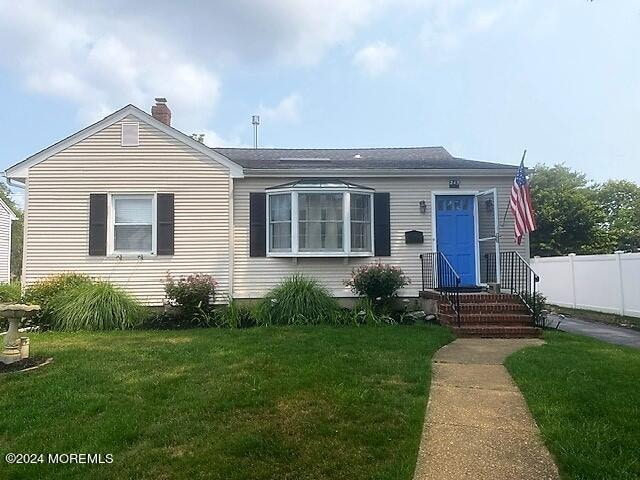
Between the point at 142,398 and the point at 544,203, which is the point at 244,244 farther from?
the point at 544,203

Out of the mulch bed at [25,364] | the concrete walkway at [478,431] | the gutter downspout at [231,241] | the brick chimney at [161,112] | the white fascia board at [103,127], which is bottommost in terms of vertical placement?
the concrete walkway at [478,431]

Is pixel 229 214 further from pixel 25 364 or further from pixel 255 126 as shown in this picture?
pixel 255 126

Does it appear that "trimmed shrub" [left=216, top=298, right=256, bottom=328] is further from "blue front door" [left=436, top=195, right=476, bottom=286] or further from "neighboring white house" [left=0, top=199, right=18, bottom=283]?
"neighboring white house" [left=0, top=199, right=18, bottom=283]

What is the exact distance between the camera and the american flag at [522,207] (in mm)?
9438

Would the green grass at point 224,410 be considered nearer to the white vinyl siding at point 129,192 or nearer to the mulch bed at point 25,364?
the mulch bed at point 25,364

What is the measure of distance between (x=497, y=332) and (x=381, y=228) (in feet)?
11.9

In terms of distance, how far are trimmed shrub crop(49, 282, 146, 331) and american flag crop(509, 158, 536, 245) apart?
26.3ft

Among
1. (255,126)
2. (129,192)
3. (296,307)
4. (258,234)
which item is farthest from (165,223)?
(255,126)

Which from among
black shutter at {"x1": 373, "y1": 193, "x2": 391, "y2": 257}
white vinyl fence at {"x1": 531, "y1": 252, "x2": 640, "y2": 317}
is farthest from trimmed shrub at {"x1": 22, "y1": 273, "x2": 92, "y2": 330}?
white vinyl fence at {"x1": 531, "y1": 252, "x2": 640, "y2": 317}

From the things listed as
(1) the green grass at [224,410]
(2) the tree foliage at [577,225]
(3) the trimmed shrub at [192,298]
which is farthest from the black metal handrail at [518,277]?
(2) the tree foliage at [577,225]

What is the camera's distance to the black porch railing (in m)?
9.55

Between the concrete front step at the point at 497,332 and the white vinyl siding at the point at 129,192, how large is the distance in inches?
206

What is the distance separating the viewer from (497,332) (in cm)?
851

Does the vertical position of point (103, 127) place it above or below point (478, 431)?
above
